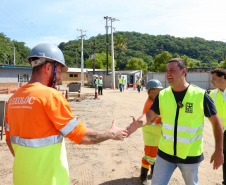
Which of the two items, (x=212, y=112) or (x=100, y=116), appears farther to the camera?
(x=100, y=116)

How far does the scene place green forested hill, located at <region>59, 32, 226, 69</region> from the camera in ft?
306

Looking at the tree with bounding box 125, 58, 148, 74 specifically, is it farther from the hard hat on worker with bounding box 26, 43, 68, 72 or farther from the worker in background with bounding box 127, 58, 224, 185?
the hard hat on worker with bounding box 26, 43, 68, 72

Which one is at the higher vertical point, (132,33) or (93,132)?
(132,33)

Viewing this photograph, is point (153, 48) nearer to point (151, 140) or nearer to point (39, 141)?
point (151, 140)

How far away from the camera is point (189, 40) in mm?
114500

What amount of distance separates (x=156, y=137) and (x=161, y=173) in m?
1.08

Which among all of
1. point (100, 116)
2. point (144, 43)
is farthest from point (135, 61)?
point (100, 116)

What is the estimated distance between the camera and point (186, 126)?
2303mm

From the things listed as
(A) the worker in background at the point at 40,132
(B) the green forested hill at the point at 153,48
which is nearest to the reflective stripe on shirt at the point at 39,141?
(A) the worker in background at the point at 40,132

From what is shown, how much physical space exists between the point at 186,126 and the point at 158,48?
108 m

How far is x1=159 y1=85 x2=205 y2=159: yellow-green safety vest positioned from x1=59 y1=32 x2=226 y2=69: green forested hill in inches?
3476

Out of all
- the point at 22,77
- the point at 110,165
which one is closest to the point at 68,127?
the point at 110,165

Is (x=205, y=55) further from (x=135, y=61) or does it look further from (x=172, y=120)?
(x=172, y=120)

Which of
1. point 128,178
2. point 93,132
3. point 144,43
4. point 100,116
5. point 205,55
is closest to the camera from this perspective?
point 93,132
